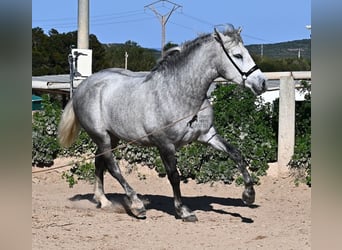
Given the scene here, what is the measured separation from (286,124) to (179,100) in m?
3.46

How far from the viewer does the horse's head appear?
20.6ft

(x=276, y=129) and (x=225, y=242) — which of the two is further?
(x=276, y=129)

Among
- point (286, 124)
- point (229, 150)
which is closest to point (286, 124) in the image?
point (286, 124)

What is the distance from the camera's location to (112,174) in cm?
731

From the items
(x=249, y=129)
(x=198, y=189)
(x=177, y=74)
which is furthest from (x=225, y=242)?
(x=249, y=129)

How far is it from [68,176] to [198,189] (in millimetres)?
2224

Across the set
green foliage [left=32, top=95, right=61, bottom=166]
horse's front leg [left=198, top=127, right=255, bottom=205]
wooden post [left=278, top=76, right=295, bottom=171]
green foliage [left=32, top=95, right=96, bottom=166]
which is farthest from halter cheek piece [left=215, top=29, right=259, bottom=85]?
green foliage [left=32, top=95, right=61, bottom=166]

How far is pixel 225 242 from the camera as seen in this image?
5672 millimetres

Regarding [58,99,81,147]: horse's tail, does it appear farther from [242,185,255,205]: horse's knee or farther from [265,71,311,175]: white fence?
[265,71,311,175]: white fence

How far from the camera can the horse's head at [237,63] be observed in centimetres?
627

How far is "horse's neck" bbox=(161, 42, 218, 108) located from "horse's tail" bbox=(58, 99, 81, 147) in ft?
5.94
